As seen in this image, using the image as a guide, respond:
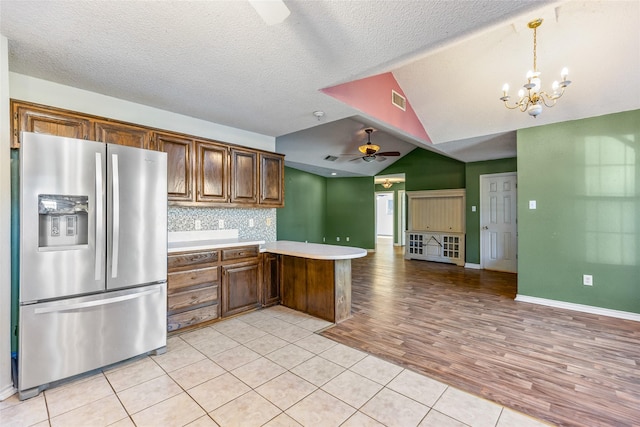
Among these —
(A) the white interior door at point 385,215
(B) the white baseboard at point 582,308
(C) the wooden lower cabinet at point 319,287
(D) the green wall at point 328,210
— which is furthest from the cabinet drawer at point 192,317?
(A) the white interior door at point 385,215

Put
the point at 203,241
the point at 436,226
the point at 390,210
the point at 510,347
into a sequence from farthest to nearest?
the point at 390,210
the point at 436,226
the point at 203,241
the point at 510,347

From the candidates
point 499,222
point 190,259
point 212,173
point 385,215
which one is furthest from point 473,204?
point 385,215

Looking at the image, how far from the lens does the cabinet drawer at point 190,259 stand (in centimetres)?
278

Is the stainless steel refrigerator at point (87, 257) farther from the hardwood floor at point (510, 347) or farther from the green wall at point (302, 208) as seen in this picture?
the green wall at point (302, 208)

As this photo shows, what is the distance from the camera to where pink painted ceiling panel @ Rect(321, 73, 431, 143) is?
3061mm

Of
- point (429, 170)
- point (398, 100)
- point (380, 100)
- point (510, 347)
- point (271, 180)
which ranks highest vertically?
point (398, 100)

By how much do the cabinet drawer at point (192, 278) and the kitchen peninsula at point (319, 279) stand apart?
0.72 m

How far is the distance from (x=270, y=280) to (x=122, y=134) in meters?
2.26

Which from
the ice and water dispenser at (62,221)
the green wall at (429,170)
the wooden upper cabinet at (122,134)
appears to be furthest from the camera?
the green wall at (429,170)

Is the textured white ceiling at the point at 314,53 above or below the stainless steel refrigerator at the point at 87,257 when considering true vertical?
above

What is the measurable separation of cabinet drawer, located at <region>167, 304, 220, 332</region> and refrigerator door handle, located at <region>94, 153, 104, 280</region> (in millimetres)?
900

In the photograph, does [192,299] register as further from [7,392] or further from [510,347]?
[510,347]

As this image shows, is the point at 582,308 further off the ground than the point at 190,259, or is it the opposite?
the point at 190,259

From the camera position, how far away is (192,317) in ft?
9.64
